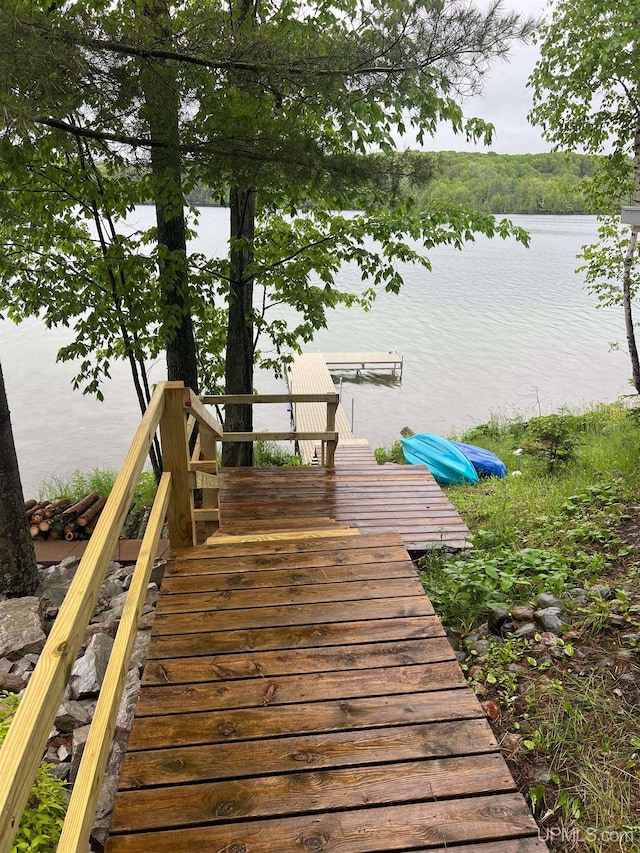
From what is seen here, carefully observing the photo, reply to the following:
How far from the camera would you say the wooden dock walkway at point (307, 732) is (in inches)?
67.4

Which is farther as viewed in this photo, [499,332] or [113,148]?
[499,332]

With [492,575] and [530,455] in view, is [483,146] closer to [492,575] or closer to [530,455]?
[492,575]

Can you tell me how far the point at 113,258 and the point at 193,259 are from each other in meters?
1.04

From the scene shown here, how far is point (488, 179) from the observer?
1368 centimetres

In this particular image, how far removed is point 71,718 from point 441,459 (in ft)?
23.6

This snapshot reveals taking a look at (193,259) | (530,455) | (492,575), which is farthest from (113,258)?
(530,455)

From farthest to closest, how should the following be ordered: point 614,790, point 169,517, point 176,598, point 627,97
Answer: point 627,97, point 169,517, point 176,598, point 614,790

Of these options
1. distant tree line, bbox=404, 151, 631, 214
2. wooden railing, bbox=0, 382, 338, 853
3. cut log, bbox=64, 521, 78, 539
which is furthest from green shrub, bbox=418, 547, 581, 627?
cut log, bbox=64, 521, 78, 539

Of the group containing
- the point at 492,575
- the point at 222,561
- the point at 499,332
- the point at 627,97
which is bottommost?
the point at 499,332

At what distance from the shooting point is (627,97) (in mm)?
8242

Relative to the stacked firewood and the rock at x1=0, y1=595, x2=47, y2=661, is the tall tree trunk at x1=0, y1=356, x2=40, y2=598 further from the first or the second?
the stacked firewood

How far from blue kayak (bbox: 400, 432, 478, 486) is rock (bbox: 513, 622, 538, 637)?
5249 mm

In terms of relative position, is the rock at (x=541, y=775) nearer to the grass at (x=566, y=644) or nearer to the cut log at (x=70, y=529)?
→ the grass at (x=566, y=644)

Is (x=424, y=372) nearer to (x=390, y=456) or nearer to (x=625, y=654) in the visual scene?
(x=390, y=456)
